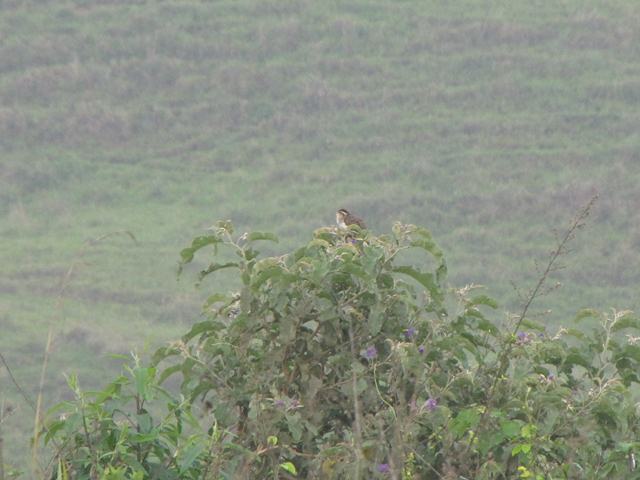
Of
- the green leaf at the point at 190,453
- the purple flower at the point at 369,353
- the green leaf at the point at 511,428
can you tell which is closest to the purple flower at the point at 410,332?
the purple flower at the point at 369,353

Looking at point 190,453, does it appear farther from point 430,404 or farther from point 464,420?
point 464,420

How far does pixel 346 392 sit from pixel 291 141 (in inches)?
1005

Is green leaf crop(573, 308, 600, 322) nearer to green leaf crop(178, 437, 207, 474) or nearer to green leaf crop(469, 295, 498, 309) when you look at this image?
green leaf crop(469, 295, 498, 309)

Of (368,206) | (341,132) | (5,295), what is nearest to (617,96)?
(341,132)

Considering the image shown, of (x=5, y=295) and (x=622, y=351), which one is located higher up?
(x=622, y=351)

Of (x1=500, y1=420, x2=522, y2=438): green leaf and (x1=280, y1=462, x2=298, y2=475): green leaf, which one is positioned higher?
(x1=500, y1=420, x2=522, y2=438): green leaf

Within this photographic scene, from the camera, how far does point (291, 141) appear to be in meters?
29.9

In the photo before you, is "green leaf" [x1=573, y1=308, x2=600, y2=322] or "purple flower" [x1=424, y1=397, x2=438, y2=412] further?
"green leaf" [x1=573, y1=308, x2=600, y2=322]

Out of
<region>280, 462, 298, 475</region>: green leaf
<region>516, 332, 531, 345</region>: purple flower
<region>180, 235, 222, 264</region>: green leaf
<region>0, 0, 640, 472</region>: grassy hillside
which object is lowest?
<region>0, 0, 640, 472</region>: grassy hillside

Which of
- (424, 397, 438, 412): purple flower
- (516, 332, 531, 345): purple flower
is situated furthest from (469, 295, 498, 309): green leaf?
(424, 397, 438, 412): purple flower

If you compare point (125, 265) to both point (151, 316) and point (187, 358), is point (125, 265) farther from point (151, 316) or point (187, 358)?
point (187, 358)

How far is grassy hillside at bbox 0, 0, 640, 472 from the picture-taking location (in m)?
23.0

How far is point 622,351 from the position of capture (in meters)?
4.83

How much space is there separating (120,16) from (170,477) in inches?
1259
